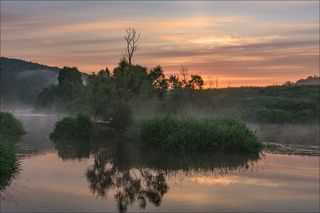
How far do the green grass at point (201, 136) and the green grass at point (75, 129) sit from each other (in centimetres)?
633

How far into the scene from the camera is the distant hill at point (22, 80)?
121250 mm

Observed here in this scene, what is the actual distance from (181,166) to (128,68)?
68.4 feet

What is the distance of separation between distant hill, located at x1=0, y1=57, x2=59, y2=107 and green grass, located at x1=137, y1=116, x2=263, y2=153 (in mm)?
95578

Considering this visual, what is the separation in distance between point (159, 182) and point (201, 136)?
7409 millimetres

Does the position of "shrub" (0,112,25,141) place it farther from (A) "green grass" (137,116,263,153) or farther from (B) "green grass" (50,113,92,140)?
(A) "green grass" (137,116,263,153)

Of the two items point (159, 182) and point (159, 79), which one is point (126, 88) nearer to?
point (159, 79)

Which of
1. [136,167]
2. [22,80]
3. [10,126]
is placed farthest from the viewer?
[22,80]

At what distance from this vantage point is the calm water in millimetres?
13016

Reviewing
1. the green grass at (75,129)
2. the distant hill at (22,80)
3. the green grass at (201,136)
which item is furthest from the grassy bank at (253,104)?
the distant hill at (22,80)

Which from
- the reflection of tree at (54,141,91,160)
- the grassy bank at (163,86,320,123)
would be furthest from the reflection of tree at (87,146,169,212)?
the grassy bank at (163,86,320,123)

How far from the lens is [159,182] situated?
16.2 meters

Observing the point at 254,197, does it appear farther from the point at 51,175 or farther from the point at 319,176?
the point at 51,175

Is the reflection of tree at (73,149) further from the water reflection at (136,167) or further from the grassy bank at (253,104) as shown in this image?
the grassy bank at (253,104)

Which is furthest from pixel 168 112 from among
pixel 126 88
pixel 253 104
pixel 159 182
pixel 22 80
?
pixel 22 80
